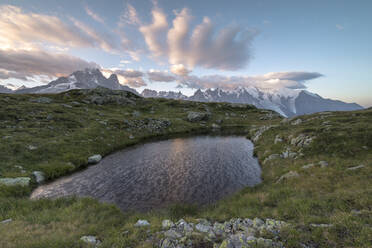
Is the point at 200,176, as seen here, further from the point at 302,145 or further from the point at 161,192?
the point at 302,145

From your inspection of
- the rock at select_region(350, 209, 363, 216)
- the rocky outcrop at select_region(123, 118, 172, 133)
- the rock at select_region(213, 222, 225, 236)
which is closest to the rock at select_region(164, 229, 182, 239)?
the rock at select_region(213, 222, 225, 236)

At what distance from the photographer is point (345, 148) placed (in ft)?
64.0

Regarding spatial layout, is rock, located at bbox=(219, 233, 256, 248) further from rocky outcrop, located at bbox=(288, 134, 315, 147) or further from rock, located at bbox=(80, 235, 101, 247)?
rocky outcrop, located at bbox=(288, 134, 315, 147)

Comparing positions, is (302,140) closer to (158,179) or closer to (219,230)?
(219,230)

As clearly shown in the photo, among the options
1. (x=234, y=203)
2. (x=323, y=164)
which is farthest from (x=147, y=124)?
(x=323, y=164)

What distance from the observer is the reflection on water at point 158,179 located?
1742 cm

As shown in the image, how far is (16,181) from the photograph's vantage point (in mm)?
17094

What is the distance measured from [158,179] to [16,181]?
16446 mm

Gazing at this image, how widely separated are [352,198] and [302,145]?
51.6 feet

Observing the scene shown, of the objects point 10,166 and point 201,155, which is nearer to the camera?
point 10,166

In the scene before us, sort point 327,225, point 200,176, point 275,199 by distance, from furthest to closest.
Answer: point 200,176, point 275,199, point 327,225

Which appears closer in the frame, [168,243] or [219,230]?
[168,243]

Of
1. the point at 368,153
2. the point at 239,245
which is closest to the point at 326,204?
the point at 239,245

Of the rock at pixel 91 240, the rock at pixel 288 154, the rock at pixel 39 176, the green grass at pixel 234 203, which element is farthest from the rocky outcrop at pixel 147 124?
the rock at pixel 91 240
